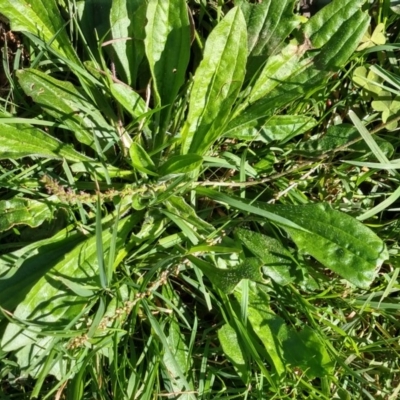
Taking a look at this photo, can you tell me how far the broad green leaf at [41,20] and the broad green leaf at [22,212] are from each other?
0.47m

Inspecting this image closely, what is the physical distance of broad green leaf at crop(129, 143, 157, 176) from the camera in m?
1.73

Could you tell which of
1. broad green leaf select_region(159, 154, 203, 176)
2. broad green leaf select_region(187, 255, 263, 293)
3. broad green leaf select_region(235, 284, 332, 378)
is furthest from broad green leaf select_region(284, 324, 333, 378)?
broad green leaf select_region(159, 154, 203, 176)

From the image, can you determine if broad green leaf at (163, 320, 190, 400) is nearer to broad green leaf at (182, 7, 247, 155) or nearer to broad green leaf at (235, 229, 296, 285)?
broad green leaf at (235, 229, 296, 285)

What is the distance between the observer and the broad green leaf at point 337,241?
1753 millimetres

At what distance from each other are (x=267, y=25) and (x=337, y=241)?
2.29 feet

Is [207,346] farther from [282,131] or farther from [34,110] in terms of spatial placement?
[34,110]

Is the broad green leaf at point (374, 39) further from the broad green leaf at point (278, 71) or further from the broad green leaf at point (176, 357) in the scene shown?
the broad green leaf at point (176, 357)

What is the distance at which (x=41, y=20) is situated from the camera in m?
1.86

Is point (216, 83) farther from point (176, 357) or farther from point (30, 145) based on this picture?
point (176, 357)

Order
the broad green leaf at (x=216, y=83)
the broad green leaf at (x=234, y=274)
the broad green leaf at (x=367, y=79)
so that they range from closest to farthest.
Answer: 1. the broad green leaf at (x=234, y=274)
2. the broad green leaf at (x=216, y=83)
3. the broad green leaf at (x=367, y=79)

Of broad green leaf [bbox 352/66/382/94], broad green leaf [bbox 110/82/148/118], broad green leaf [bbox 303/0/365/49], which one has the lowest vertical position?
broad green leaf [bbox 352/66/382/94]

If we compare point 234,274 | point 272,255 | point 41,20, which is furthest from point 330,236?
point 41,20

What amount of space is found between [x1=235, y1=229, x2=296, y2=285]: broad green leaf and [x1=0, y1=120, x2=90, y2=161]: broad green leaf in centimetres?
57

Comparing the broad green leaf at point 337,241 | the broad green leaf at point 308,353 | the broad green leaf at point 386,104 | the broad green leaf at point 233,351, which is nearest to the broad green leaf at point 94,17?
the broad green leaf at point 337,241
